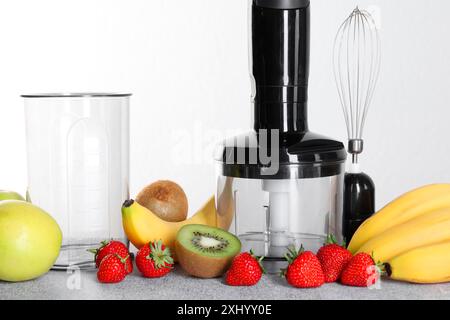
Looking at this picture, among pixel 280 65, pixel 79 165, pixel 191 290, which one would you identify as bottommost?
pixel 191 290

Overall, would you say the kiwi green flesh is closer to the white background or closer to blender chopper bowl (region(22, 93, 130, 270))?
blender chopper bowl (region(22, 93, 130, 270))

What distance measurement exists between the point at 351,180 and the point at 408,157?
856 millimetres

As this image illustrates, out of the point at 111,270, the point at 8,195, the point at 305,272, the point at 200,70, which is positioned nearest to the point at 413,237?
the point at 305,272

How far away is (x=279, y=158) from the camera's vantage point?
1.00 m

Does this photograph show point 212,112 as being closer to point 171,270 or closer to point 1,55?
point 1,55

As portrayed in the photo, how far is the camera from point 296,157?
100cm

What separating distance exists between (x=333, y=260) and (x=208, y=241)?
0.16 meters

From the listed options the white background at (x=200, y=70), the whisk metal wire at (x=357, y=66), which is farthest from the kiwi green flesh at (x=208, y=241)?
the white background at (x=200, y=70)

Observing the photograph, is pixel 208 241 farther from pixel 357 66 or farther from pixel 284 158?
pixel 357 66

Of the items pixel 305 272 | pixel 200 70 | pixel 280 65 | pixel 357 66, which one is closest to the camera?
pixel 305 272

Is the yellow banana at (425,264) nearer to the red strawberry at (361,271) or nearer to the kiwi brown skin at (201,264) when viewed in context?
the red strawberry at (361,271)

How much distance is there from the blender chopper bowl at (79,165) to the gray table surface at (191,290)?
87mm
